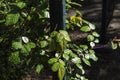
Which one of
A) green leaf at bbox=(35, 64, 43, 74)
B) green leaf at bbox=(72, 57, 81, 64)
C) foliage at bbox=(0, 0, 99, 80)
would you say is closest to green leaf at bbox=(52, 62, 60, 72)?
foliage at bbox=(0, 0, 99, 80)

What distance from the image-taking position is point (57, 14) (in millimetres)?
1659

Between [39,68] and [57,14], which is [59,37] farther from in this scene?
[39,68]

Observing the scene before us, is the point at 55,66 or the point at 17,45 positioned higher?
the point at 17,45

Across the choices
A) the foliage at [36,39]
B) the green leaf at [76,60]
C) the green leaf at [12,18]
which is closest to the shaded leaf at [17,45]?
the foliage at [36,39]

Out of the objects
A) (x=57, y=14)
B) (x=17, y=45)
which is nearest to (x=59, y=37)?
(x=57, y=14)

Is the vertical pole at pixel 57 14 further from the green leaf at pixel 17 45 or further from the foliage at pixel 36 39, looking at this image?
the green leaf at pixel 17 45

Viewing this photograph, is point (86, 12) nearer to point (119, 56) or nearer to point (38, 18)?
point (119, 56)

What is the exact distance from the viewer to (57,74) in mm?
1796

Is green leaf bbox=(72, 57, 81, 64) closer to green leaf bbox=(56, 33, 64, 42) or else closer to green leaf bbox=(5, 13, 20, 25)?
green leaf bbox=(56, 33, 64, 42)

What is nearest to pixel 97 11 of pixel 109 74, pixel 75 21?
pixel 109 74

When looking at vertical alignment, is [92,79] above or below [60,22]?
below

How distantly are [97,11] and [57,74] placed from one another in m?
3.66

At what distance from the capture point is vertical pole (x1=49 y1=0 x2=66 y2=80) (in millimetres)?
1634

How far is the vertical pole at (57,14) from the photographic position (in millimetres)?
1634
